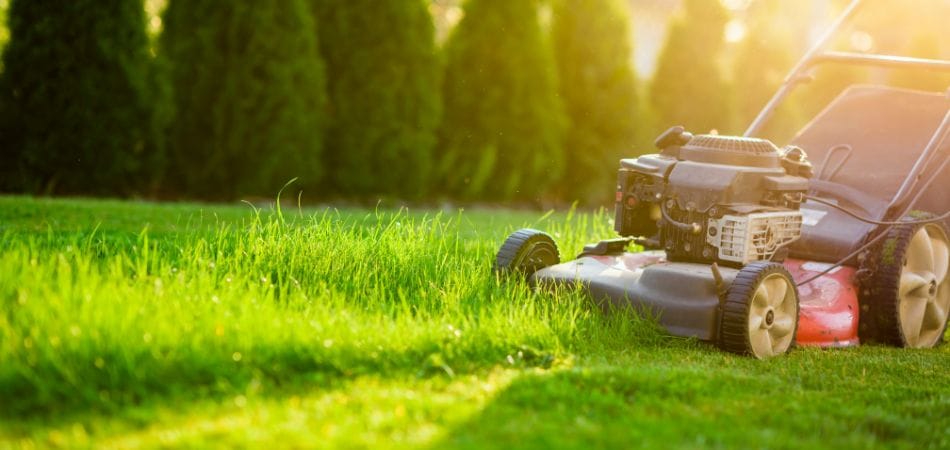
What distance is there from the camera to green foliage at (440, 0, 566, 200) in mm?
12602

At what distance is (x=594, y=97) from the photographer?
535 inches

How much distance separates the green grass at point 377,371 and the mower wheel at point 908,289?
17 centimetres

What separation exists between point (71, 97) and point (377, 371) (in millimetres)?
6558

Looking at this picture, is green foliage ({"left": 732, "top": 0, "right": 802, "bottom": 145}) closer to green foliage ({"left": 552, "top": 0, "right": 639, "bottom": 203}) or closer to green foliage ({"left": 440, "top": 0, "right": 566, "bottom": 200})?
green foliage ({"left": 552, "top": 0, "right": 639, "bottom": 203})

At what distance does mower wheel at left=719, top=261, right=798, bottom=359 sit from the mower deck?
0.11 m

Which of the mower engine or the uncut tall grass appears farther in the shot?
the mower engine

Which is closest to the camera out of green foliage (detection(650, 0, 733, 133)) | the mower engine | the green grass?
the green grass

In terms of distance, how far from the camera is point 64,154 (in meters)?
9.84

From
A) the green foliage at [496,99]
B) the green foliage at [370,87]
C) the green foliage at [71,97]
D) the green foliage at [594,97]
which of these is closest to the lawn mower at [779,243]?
the green foliage at [71,97]

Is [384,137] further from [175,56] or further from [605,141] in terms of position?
[605,141]

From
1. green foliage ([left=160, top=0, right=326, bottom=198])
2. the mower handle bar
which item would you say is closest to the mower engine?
the mower handle bar

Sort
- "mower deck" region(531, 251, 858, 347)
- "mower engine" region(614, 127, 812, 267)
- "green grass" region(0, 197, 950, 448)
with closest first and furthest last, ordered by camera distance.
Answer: "green grass" region(0, 197, 950, 448) < "mower deck" region(531, 251, 858, 347) < "mower engine" region(614, 127, 812, 267)

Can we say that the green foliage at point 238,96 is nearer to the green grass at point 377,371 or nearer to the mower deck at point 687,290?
the green grass at point 377,371

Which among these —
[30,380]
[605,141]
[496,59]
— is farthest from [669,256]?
[605,141]
